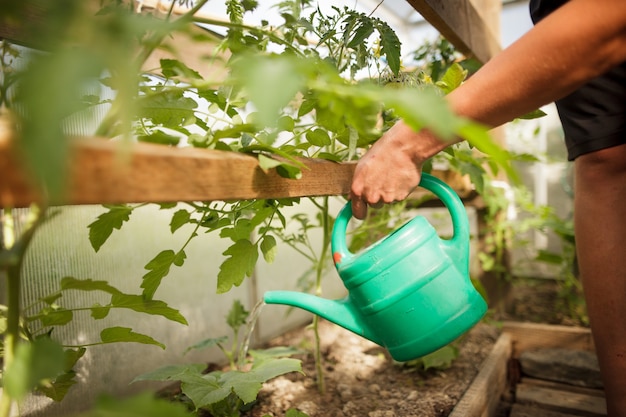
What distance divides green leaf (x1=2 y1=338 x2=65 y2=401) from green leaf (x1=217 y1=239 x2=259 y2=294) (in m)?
0.38

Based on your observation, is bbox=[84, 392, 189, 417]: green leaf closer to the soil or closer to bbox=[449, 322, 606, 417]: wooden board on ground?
the soil

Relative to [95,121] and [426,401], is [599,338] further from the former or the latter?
[95,121]

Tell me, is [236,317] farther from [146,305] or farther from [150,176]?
[150,176]

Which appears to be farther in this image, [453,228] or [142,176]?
[453,228]

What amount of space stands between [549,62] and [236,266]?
1.74 feet

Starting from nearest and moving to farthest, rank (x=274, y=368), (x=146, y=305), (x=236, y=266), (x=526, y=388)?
(x=146, y=305)
(x=236, y=266)
(x=274, y=368)
(x=526, y=388)

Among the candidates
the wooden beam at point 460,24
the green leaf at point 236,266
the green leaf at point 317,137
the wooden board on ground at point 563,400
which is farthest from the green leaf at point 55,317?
the wooden board on ground at point 563,400

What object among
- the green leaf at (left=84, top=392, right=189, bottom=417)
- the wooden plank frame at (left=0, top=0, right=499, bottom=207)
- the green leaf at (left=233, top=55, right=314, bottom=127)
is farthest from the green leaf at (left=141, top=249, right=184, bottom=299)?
the green leaf at (left=233, top=55, right=314, bottom=127)

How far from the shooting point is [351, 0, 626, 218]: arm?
53 cm

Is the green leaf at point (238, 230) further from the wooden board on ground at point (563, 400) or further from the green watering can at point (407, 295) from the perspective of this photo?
the wooden board on ground at point (563, 400)

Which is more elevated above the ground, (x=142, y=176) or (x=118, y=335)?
(x=142, y=176)

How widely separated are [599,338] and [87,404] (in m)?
1.11

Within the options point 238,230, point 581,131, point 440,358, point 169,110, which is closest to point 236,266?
point 238,230

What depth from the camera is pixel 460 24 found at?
1.14 m
